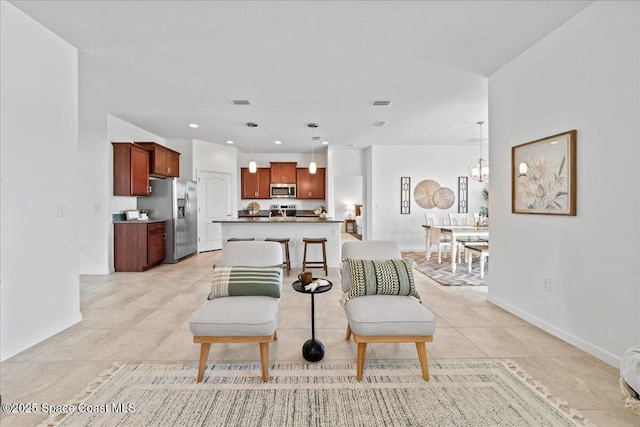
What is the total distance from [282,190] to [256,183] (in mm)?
760

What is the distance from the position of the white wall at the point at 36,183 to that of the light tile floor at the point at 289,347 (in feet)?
0.94

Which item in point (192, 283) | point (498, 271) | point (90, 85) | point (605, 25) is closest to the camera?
point (605, 25)

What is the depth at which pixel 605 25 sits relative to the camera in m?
2.21

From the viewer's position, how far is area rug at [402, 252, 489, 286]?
14.6 feet

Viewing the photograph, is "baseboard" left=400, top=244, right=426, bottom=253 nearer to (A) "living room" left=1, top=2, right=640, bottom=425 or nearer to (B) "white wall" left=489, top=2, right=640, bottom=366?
(A) "living room" left=1, top=2, right=640, bottom=425

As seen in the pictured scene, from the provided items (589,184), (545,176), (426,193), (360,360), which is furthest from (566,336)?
(426,193)

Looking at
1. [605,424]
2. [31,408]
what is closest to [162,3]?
[31,408]

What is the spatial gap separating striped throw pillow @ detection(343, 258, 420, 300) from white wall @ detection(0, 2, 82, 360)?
267 centimetres

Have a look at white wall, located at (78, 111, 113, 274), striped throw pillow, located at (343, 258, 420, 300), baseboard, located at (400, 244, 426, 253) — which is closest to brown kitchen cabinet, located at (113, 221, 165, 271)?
white wall, located at (78, 111, 113, 274)

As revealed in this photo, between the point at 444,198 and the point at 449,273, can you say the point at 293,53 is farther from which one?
the point at 444,198

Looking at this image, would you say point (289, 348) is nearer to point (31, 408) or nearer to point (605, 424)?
point (31, 408)

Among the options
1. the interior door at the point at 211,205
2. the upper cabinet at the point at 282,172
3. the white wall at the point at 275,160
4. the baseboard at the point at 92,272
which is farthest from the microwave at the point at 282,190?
the baseboard at the point at 92,272

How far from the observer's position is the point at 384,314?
194 cm

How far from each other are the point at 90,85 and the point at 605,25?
211 inches
